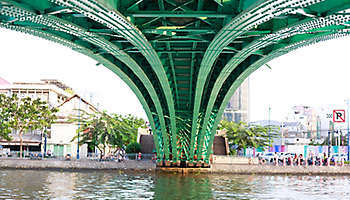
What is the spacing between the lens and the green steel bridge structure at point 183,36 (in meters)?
16.7

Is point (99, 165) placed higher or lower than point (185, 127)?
lower

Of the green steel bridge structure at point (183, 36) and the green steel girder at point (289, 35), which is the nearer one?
the green steel bridge structure at point (183, 36)

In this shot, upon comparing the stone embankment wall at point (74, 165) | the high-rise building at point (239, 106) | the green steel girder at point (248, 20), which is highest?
the high-rise building at point (239, 106)

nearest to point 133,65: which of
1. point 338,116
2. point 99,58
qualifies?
point 99,58

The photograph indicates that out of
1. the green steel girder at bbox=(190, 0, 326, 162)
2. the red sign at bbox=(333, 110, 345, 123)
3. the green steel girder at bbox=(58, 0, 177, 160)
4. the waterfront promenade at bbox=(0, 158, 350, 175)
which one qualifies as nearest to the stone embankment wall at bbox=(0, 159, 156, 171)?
the waterfront promenade at bbox=(0, 158, 350, 175)

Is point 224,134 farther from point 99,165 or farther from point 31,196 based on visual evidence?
point 31,196

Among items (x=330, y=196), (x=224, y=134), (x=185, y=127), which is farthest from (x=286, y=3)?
(x=224, y=134)

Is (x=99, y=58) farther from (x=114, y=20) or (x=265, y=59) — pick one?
(x=114, y=20)

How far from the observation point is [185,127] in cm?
4134

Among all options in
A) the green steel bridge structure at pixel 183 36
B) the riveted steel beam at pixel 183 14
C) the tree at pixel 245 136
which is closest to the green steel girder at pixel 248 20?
the green steel bridge structure at pixel 183 36

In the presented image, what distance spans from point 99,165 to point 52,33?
2317 centimetres

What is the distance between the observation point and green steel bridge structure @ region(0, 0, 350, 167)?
16.7 meters

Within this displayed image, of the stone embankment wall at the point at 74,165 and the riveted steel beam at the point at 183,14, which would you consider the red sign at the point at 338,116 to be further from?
the riveted steel beam at the point at 183,14

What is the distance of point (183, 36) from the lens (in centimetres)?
2392
